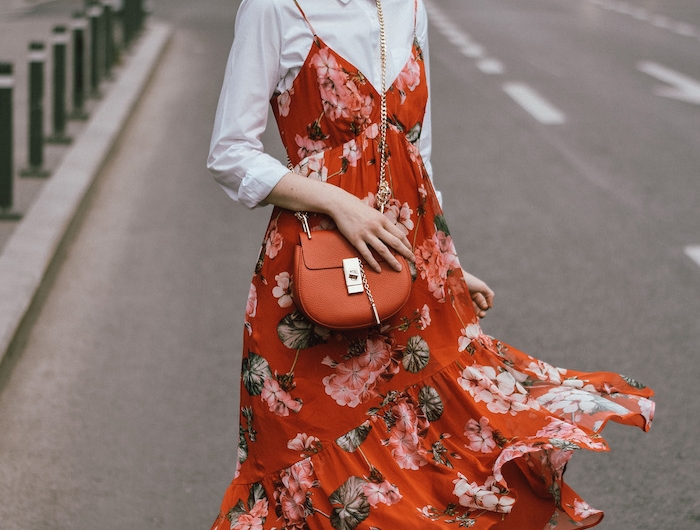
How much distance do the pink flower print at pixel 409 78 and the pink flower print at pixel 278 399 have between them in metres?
0.65

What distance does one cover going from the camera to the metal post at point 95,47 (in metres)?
11.5

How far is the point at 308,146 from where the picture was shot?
2406 mm

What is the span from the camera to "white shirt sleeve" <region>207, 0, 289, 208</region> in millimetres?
2336

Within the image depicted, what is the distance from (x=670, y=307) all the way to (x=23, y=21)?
46.8 ft

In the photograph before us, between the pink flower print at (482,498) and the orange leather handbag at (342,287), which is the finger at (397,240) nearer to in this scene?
the orange leather handbag at (342,287)

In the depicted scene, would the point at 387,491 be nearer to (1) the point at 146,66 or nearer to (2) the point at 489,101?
(2) the point at 489,101

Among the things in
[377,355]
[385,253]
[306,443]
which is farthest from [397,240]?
[306,443]

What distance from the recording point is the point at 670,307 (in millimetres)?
5879

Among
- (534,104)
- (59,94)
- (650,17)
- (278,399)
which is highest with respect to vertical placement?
(278,399)

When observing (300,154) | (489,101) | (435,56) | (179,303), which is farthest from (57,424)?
(435,56)

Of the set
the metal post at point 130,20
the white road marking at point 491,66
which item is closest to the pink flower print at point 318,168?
the white road marking at point 491,66

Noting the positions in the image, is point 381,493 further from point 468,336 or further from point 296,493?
point 468,336

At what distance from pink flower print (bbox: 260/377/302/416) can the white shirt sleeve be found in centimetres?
38

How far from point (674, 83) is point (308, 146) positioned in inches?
475
